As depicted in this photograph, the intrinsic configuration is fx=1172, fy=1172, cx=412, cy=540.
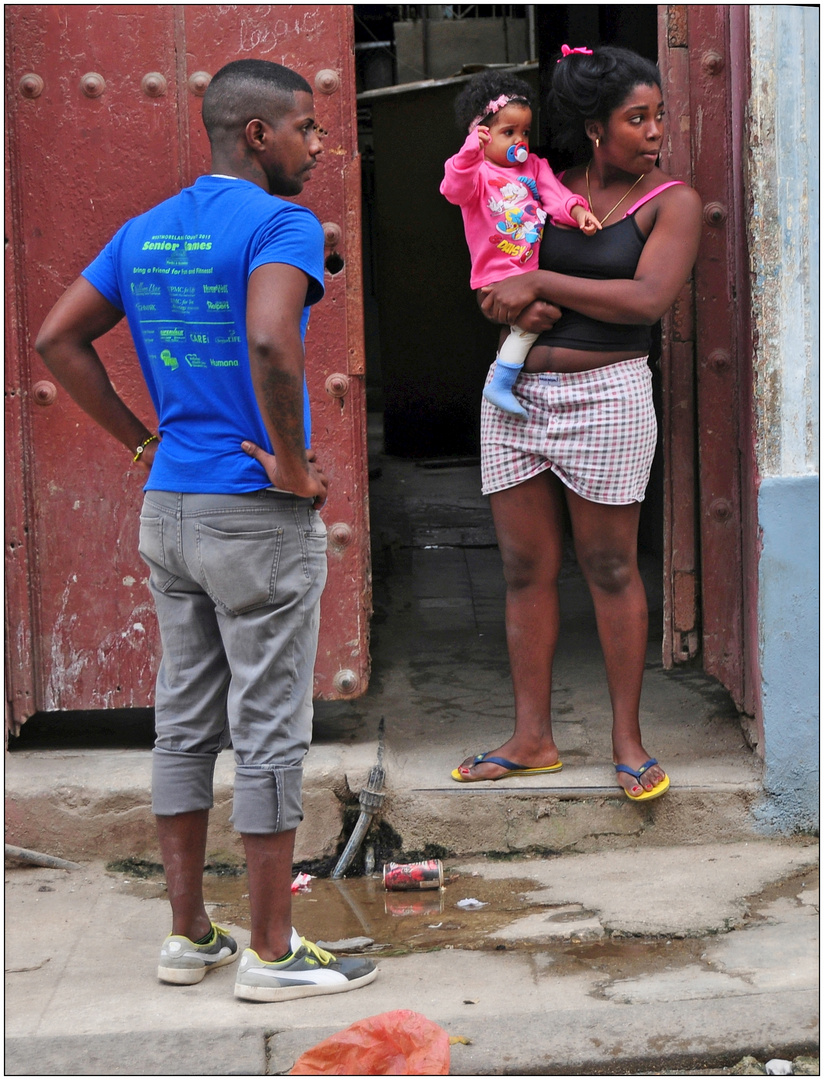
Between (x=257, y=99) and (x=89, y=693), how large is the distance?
1.88 metres

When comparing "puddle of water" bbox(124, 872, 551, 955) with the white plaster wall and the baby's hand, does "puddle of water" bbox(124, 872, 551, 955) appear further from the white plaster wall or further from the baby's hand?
the baby's hand

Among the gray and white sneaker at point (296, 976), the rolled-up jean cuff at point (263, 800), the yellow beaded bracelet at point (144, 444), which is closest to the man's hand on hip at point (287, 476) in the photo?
the yellow beaded bracelet at point (144, 444)

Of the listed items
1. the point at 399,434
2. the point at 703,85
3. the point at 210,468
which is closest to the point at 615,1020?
the point at 210,468

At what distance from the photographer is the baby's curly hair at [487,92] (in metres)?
3.17

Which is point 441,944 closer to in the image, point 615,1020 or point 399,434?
point 615,1020

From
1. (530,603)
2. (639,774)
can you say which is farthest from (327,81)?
(639,774)

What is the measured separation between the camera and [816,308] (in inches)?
128

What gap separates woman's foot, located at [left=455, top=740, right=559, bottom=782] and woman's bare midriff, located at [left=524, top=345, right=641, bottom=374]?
3.61 ft

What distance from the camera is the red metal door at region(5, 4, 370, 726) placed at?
3355 millimetres

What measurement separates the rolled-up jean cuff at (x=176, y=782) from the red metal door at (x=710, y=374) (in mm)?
1600

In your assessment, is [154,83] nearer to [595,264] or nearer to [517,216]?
[517,216]

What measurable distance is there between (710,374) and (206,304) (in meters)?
1.68

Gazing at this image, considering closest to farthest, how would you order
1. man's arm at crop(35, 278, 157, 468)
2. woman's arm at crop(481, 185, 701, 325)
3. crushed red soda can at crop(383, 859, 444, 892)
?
1. man's arm at crop(35, 278, 157, 468)
2. woman's arm at crop(481, 185, 701, 325)
3. crushed red soda can at crop(383, 859, 444, 892)

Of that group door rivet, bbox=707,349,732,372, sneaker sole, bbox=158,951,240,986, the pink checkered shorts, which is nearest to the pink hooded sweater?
the pink checkered shorts
